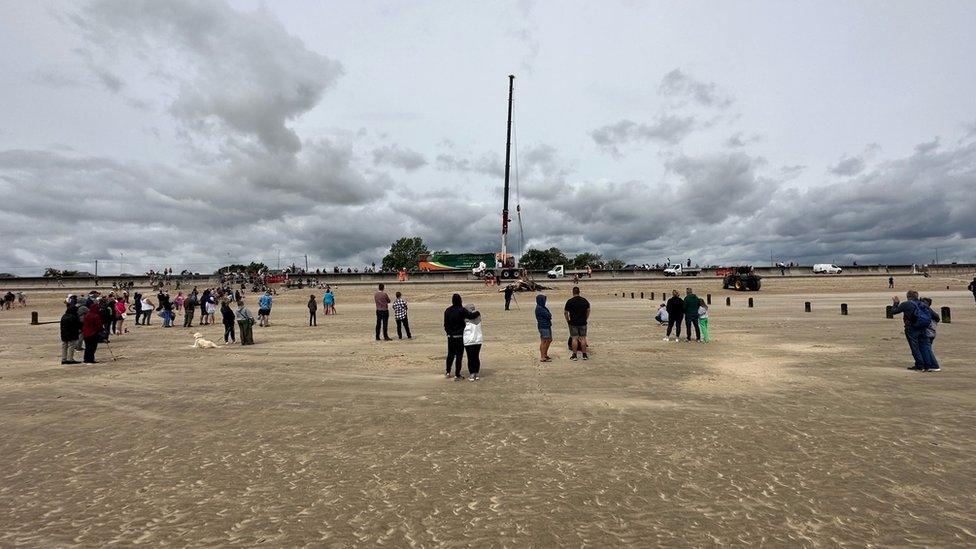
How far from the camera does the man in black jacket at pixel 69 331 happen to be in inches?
510

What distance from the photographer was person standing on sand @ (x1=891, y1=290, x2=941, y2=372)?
10.4 m

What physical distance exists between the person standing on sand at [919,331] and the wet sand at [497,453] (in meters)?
0.35

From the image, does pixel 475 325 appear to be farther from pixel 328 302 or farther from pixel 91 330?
pixel 328 302

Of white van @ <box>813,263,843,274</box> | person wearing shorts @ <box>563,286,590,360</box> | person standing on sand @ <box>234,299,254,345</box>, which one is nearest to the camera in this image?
person wearing shorts @ <box>563,286,590,360</box>

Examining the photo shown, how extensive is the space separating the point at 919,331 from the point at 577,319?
6.74 metres

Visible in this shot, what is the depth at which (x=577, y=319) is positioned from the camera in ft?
41.0

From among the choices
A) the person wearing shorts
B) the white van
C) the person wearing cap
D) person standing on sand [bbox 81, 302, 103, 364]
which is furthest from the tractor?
the person wearing cap

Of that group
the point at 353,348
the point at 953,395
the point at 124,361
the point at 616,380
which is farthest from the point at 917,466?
the point at 124,361

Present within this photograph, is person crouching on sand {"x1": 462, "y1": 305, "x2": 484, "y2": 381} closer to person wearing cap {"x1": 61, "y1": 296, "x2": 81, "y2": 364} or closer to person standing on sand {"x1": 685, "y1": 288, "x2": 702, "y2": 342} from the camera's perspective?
person standing on sand {"x1": 685, "y1": 288, "x2": 702, "y2": 342}

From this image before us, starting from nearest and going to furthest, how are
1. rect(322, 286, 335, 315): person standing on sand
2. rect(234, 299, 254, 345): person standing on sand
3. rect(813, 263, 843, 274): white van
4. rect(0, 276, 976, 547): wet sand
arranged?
1. rect(0, 276, 976, 547): wet sand
2. rect(234, 299, 254, 345): person standing on sand
3. rect(322, 286, 335, 315): person standing on sand
4. rect(813, 263, 843, 274): white van

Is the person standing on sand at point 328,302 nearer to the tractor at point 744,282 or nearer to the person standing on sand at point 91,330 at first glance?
the person standing on sand at point 91,330

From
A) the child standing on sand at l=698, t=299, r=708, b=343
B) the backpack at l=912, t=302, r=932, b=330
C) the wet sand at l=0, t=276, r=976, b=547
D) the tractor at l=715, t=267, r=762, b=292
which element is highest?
the tractor at l=715, t=267, r=762, b=292

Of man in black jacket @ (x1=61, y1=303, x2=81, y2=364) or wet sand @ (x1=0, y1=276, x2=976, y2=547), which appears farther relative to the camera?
man in black jacket @ (x1=61, y1=303, x2=81, y2=364)

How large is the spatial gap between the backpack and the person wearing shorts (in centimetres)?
637
